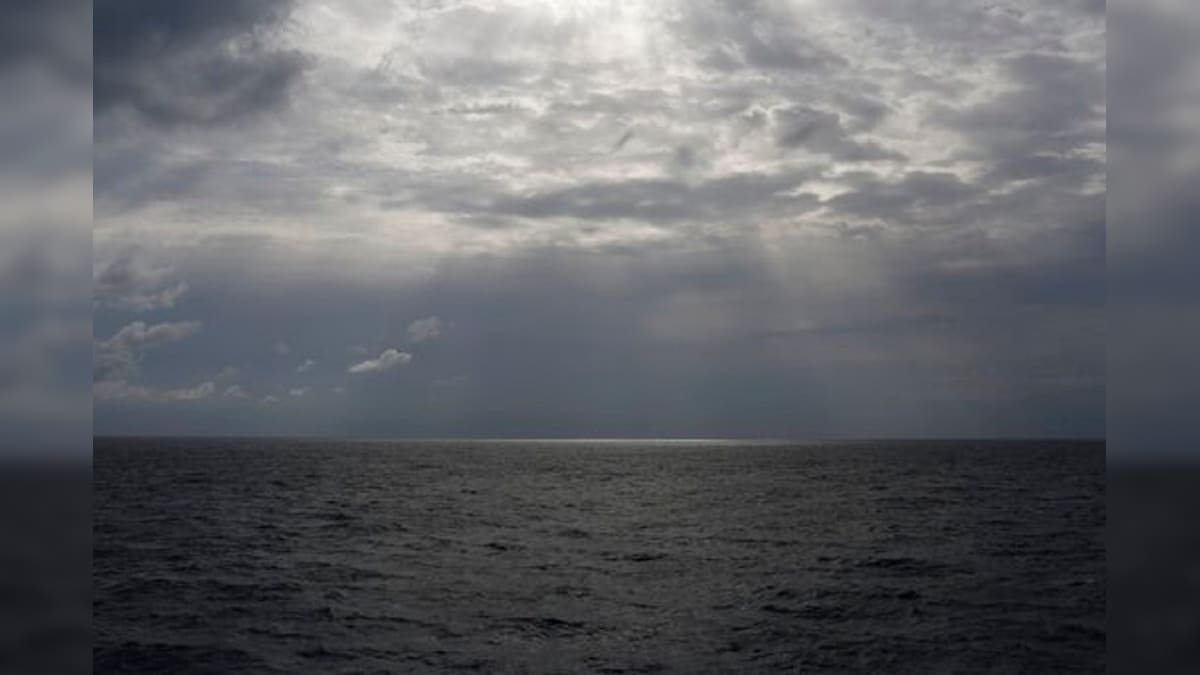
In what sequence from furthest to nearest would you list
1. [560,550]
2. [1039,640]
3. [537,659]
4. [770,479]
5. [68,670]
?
[770,479], [560,550], [1039,640], [537,659], [68,670]

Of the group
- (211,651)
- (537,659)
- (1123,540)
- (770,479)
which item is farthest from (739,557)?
(770,479)

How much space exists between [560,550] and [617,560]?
11.4 ft

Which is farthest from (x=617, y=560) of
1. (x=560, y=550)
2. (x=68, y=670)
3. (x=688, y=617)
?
(x=68, y=670)

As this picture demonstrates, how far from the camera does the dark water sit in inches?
723

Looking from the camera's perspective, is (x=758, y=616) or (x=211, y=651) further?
(x=758, y=616)

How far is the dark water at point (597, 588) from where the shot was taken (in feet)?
60.2

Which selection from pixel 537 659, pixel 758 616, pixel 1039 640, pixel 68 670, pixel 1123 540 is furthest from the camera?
pixel 758 616

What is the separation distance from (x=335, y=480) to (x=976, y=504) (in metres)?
53.2

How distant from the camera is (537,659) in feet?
58.7

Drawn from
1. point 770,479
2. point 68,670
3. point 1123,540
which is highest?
point 1123,540

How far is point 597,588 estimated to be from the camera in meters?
25.5

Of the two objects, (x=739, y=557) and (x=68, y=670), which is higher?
(x=68, y=670)

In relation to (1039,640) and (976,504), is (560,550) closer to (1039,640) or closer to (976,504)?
(1039,640)

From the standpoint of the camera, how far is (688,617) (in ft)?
72.2
